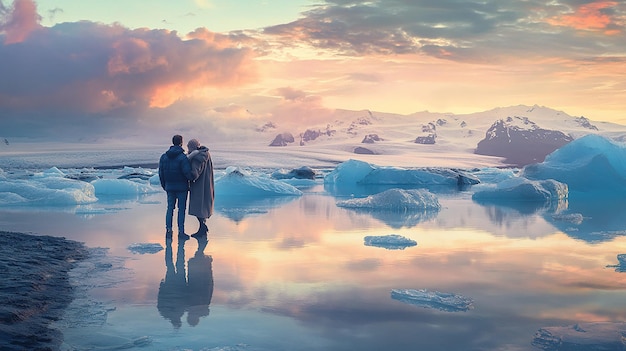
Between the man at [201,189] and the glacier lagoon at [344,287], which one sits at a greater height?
the man at [201,189]

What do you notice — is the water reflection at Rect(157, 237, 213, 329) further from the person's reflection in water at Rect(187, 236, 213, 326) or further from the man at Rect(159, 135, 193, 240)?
the man at Rect(159, 135, 193, 240)

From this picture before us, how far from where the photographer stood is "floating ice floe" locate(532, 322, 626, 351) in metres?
3.18

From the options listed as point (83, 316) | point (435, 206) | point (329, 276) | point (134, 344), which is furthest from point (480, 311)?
point (435, 206)

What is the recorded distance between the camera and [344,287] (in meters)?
4.61

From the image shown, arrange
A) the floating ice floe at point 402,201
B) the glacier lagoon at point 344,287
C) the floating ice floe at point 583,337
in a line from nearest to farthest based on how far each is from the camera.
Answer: the floating ice floe at point 583,337 → the glacier lagoon at point 344,287 → the floating ice floe at point 402,201

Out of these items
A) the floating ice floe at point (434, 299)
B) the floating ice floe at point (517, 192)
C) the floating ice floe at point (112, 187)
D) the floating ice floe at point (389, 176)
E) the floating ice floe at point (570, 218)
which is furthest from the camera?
the floating ice floe at point (389, 176)

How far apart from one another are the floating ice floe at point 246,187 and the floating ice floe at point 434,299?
14.5 meters

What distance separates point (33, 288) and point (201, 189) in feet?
11.8

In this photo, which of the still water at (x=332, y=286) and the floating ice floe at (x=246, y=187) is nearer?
the still water at (x=332, y=286)

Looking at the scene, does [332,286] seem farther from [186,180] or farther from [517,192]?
[517,192]

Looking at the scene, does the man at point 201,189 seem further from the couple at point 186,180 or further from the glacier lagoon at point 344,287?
the glacier lagoon at point 344,287

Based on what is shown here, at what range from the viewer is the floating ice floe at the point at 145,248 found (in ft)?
21.6

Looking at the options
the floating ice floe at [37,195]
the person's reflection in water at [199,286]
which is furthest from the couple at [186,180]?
the floating ice floe at [37,195]

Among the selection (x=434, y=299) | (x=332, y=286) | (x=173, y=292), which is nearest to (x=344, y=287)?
(x=332, y=286)
